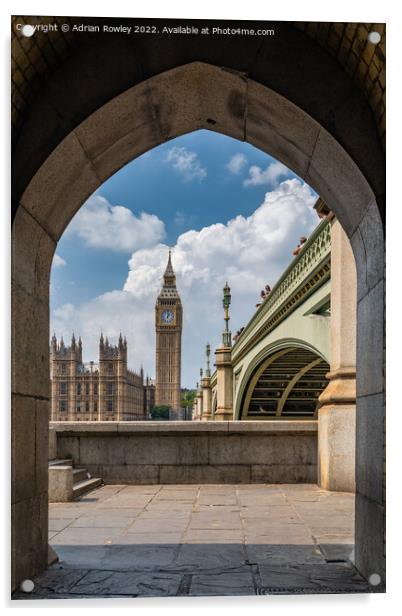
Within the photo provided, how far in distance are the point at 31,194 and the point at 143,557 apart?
2.88 meters

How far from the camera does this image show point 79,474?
9.91m

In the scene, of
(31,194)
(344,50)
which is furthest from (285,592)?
(344,50)

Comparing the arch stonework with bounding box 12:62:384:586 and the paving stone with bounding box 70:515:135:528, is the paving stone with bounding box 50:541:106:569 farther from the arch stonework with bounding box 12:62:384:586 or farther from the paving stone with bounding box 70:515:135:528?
the paving stone with bounding box 70:515:135:528

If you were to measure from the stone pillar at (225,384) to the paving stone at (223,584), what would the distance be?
115ft

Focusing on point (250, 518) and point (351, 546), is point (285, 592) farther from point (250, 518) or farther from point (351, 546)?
point (250, 518)

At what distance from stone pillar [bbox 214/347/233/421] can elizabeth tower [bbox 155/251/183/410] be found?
111611 mm

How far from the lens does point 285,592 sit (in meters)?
4.25

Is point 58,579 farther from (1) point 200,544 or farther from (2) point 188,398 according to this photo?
(2) point 188,398

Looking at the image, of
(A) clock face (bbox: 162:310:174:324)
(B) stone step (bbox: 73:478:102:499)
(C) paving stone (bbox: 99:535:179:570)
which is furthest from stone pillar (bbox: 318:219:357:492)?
(A) clock face (bbox: 162:310:174:324)

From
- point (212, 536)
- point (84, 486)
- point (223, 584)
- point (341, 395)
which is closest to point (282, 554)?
point (212, 536)

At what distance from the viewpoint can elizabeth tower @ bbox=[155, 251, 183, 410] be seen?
153500 millimetres

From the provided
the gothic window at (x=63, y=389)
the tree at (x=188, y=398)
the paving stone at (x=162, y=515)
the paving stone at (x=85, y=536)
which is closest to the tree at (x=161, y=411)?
the tree at (x=188, y=398)

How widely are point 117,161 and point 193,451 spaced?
6.12 metres

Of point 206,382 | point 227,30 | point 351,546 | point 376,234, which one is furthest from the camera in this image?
point 206,382
